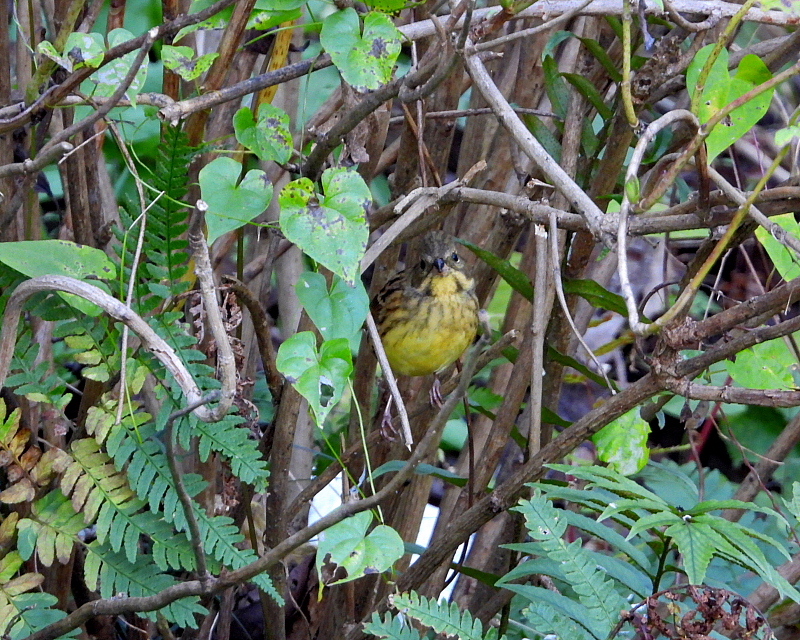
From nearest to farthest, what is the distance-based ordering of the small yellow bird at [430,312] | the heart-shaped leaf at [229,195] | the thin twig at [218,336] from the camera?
the thin twig at [218,336], the heart-shaped leaf at [229,195], the small yellow bird at [430,312]

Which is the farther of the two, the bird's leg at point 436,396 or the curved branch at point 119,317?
the bird's leg at point 436,396

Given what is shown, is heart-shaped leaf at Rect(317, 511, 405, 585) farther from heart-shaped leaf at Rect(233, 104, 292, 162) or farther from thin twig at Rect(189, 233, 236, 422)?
heart-shaped leaf at Rect(233, 104, 292, 162)

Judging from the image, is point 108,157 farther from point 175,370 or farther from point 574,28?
point 175,370

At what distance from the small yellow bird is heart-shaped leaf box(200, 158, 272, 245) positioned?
1.38m

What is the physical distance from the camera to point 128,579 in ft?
6.30

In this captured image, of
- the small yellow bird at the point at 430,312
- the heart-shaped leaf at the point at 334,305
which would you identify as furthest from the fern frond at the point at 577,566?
→ the small yellow bird at the point at 430,312

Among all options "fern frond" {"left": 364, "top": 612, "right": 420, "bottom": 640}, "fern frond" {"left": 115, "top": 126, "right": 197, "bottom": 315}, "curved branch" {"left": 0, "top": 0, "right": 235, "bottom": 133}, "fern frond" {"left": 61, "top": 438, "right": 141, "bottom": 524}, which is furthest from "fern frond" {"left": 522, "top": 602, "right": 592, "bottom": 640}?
"curved branch" {"left": 0, "top": 0, "right": 235, "bottom": 133}

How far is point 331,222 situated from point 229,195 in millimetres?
207

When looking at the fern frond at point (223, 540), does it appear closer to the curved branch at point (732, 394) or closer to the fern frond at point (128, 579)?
the fern frond at point (128, 579)

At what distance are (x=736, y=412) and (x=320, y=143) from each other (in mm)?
3062

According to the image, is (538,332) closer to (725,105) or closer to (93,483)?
(725,105)

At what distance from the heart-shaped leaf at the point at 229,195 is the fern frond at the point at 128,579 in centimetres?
71

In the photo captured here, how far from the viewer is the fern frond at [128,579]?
74.4 inches

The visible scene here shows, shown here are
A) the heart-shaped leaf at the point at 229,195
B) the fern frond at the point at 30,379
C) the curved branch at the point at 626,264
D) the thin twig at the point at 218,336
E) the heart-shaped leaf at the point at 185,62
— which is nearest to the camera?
the curved branch at the point at 626,264
